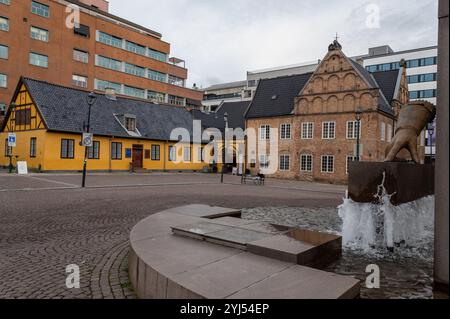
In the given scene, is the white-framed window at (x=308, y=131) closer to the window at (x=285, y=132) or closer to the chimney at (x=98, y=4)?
the window at (x=285, y=132)

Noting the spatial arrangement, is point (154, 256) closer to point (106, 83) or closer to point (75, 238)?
point (75, 238)

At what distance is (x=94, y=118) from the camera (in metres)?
34.2

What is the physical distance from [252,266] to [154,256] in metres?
1.39

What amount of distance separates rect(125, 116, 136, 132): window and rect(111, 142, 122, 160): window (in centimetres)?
253

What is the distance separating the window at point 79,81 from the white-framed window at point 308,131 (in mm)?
33772

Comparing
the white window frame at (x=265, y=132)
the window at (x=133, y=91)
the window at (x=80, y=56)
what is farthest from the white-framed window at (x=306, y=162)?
the window at (x=80, y=56)

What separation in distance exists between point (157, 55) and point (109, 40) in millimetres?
9931

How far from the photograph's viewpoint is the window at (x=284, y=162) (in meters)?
37.6

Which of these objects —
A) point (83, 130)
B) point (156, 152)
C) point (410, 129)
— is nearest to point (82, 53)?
point (156, 152)

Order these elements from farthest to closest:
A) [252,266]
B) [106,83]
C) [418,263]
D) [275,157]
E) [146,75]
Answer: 1. [146,75]
2. [106,83]
3. [275,157]
4. [418,263]
5. [252,266]

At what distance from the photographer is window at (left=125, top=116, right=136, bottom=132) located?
36.7m

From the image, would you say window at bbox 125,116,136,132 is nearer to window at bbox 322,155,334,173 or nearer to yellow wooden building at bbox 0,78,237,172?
yellow wooden building at bbox 0,78,237,172
